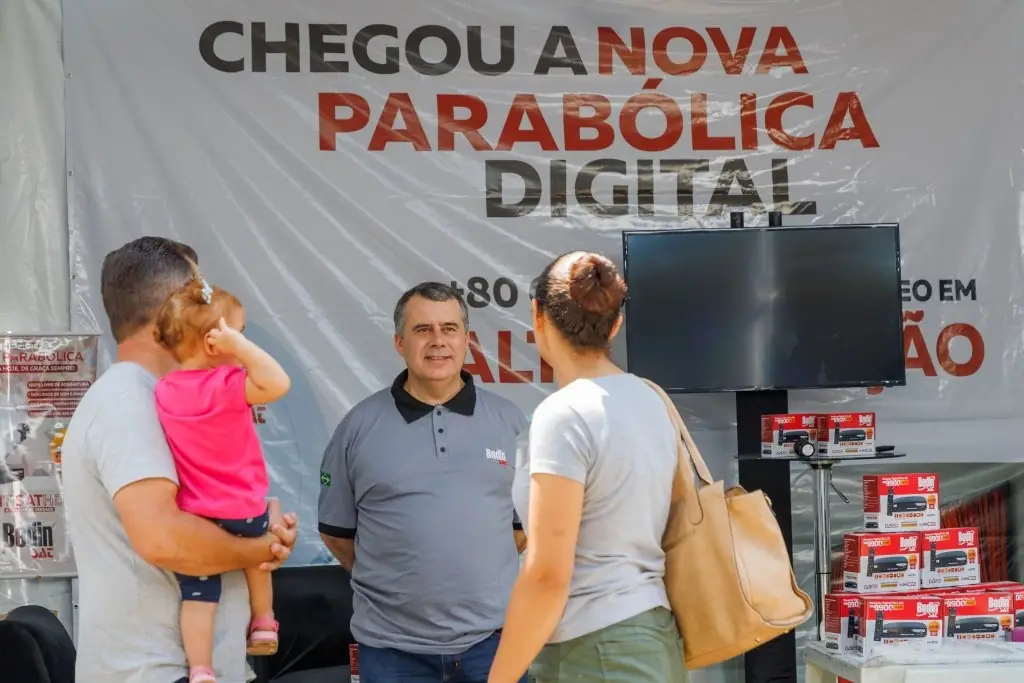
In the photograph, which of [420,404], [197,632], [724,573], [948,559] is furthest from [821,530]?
[197,632]

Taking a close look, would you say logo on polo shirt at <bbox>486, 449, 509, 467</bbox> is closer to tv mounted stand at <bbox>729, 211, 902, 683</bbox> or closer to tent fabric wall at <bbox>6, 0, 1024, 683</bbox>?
tv mounted stand at <bbox>729, 211, 902, 683</bbox>

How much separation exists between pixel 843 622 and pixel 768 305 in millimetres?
1117

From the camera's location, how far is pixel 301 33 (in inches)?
166

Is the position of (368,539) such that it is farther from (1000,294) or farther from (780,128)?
(1000,294)

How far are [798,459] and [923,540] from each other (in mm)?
470

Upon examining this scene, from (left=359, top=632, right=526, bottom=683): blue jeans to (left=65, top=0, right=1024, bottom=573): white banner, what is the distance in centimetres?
141

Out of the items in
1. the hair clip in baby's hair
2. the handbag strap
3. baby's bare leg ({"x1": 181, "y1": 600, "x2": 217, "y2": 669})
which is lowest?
baby's bare leg ({"x1": 181, "y1": 600, "x2": 217, "y2": 669})

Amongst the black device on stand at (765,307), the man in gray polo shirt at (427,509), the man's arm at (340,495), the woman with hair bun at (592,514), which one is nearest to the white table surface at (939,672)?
the black device on stand at (765,307)

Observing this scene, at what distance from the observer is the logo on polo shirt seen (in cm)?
297

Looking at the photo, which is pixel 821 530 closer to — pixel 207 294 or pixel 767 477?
pixel 767 477

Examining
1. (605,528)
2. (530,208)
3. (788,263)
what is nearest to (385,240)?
(530,208)

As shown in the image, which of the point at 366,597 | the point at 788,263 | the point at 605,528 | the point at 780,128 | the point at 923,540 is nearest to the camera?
the point at 605,528

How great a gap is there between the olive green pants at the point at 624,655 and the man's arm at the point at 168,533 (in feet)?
1.99

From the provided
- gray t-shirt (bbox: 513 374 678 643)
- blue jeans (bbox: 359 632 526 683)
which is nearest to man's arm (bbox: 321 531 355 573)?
blue jeans (bbox: 359 632 526 683)
